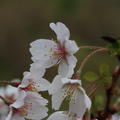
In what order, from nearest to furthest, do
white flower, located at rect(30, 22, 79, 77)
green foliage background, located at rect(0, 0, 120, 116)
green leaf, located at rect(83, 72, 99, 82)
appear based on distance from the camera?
white flower, located at rect(30, 22, 79, 77) → green leaf, located at rect(83, 72, 99, 82) → green foliage background, located at rect(0, 0, 120, 116)

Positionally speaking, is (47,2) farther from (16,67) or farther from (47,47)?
(47,47)

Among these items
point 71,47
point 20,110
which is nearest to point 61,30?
point 71,47

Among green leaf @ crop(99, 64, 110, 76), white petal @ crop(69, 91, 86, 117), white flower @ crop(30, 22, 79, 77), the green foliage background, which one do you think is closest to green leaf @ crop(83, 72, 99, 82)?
green leaf @ crop(99, 64, 110, 76)

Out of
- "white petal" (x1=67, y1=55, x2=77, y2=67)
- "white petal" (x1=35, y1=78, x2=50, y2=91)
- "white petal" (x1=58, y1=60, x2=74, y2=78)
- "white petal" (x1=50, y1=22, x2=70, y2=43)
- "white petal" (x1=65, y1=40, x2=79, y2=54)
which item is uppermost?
"white petal" (x1=50, y1=22, x2=70, y2=43)

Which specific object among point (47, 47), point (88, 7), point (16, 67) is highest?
point (47, 47)

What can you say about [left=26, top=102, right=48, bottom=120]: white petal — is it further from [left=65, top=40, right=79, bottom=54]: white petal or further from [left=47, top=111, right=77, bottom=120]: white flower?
[left=65, top=40, right=79, bottom=54]: white petal

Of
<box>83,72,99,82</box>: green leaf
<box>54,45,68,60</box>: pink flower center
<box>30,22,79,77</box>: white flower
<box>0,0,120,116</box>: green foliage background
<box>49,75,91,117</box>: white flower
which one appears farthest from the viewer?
<box>0,0,120,116</box>: green foliage background

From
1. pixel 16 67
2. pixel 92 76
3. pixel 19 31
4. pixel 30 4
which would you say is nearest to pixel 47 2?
pixel 30 4

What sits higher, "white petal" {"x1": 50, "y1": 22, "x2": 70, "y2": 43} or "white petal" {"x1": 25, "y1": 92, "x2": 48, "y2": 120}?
"white petal" {"x1": 50, "y1": 22, "x2": 70, "y2": 43}
